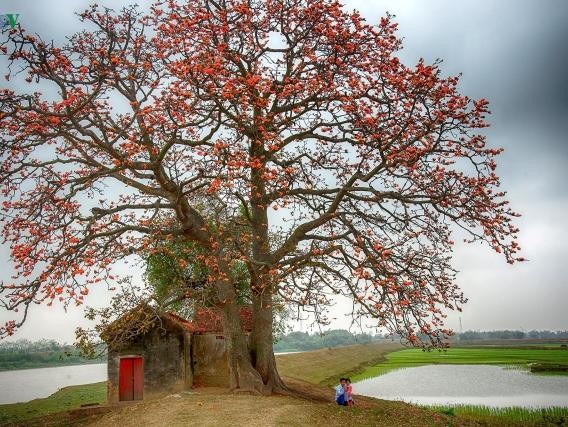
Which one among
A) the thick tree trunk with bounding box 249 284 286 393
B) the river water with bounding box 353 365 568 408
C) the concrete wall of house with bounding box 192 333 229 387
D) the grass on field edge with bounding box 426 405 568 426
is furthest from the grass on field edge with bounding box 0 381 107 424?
the grass on field edge with bounding box 426 405 568 426

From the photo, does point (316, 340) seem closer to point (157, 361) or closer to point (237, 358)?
point (157, 361)

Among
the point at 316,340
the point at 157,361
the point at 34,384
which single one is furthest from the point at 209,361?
the point at 316,340

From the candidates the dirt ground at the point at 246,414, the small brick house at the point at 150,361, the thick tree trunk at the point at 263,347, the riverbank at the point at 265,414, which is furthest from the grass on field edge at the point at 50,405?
the thick tree trunk at the point at 263,347

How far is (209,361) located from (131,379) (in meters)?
4.09

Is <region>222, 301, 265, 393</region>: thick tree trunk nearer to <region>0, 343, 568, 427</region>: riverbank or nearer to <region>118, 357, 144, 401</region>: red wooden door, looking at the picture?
<region>0, 343, 568, 427</region>: riverbank

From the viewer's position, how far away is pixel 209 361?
2702 centimetres

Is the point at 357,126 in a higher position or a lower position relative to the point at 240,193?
higher

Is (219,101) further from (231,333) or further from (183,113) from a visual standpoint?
(231,333)

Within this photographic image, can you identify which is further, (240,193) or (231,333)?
(231,333)

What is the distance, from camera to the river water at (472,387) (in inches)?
1237

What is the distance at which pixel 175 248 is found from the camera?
27531 millimetres

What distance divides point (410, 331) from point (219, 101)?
9709 mm

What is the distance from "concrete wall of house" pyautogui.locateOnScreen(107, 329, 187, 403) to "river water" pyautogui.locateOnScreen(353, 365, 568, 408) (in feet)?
47.8

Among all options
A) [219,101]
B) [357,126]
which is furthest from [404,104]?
[219,101]
